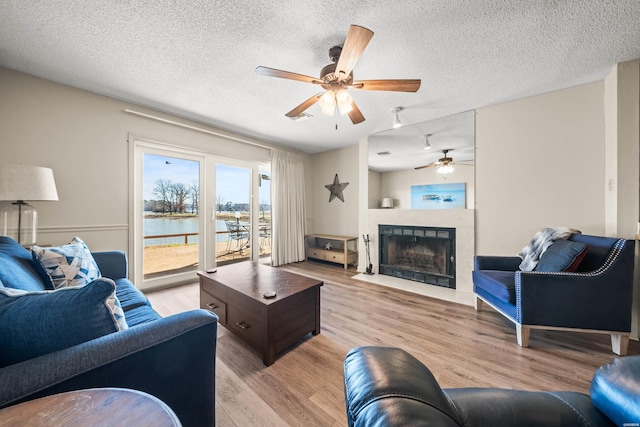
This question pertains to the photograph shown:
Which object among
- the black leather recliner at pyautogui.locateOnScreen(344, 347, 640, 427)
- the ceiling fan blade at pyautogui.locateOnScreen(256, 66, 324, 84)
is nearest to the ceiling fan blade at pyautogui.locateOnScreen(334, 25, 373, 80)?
the ceiling fan blade at pyautogui.locateOnScreen(256, 66, 324, 84)

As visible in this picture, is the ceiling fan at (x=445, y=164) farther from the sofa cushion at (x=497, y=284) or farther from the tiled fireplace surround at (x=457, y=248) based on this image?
the sofa cushion at (x=497, y=284)

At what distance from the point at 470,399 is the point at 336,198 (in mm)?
4014

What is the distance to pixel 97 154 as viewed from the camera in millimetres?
2449

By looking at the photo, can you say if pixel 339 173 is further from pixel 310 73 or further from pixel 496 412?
pixel 496 412

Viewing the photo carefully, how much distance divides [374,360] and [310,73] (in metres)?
2.29

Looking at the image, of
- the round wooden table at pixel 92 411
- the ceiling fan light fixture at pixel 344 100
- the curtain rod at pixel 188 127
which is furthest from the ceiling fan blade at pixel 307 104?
the round wooden table at pixel 92 411

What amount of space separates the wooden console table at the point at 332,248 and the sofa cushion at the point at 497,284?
2115 millimetres

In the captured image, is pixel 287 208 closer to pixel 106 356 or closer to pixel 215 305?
pixel 215 305

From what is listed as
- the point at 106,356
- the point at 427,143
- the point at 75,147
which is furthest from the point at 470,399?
the point at 75,147

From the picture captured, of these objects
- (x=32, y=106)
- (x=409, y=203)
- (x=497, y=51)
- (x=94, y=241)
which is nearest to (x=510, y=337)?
(x=409, y=203)

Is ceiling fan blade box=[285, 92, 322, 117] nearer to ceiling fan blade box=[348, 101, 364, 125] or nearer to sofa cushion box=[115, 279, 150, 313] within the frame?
ceiling fan blade box=[348, 101, 364, 125]

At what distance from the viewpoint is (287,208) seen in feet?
14.4

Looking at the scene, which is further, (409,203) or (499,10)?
(409,203)

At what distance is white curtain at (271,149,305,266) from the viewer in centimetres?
417
